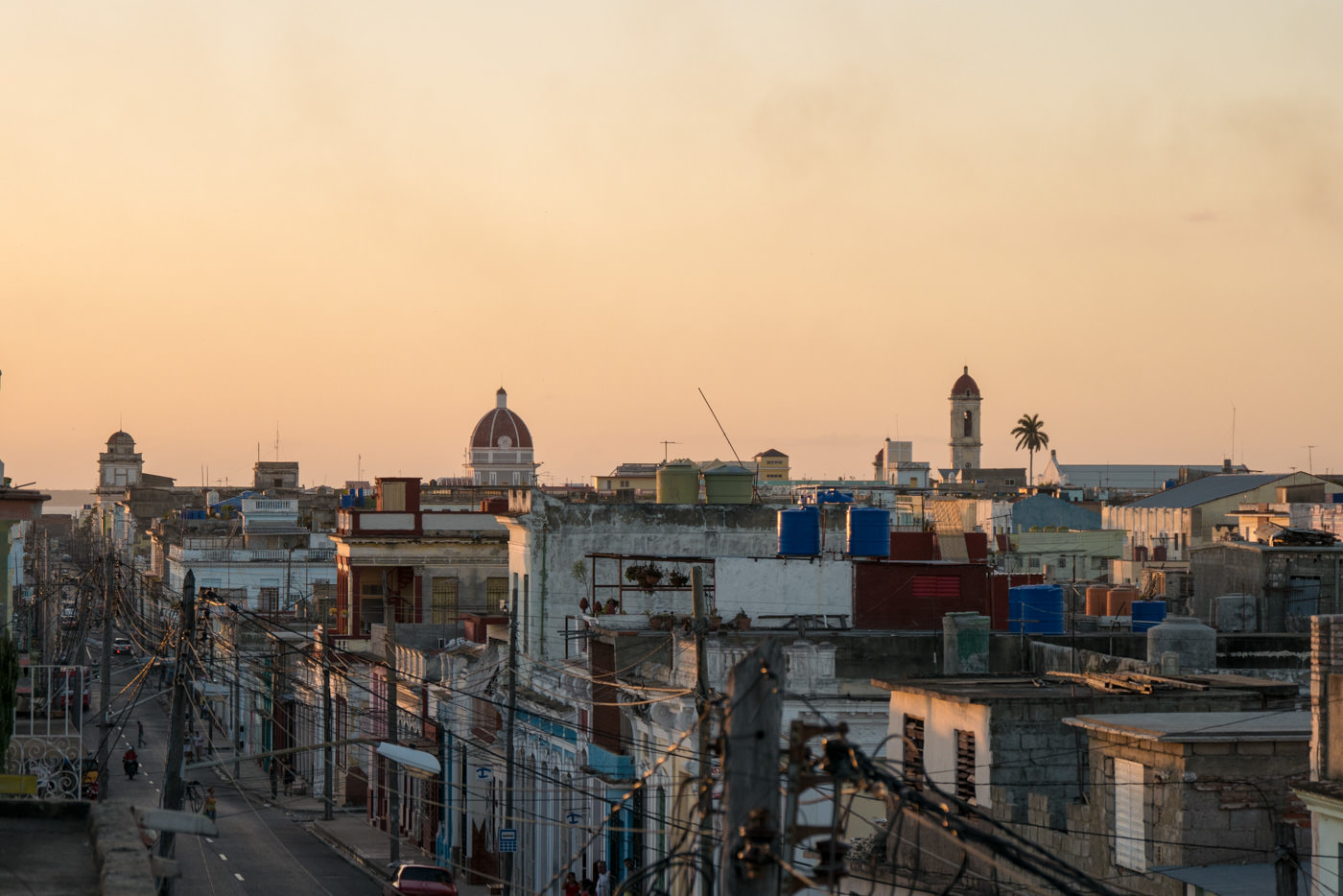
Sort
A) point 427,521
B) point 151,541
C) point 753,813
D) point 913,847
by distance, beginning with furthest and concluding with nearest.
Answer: point 151,541 → point 427,521 → point 913,847 → point 753,813

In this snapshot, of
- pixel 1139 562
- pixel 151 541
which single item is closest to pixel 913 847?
pixel 1139 562

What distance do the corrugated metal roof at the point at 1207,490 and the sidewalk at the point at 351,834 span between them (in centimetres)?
4876

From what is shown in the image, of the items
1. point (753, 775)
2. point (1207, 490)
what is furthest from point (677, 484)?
point (1207, 490)

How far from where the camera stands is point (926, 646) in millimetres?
33281

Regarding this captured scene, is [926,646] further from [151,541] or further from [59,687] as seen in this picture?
[151,541]

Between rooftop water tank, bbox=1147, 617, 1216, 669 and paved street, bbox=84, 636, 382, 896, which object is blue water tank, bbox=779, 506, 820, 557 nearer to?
rooftop water tank, bbox=1147, 617, 1216, 669

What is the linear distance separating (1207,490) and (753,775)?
8799 cm

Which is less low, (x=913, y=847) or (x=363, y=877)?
(x=913, y=847)

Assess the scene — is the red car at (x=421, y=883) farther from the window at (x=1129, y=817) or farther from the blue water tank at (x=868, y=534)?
the window at (x=1129, y=817)

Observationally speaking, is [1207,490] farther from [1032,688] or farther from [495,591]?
[1032,688]

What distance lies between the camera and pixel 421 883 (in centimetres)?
4100

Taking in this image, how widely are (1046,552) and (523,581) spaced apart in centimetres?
4295

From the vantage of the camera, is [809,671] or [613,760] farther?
[613,760]

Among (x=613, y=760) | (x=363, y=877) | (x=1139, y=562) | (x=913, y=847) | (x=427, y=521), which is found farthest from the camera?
(x=1139, y=562)
